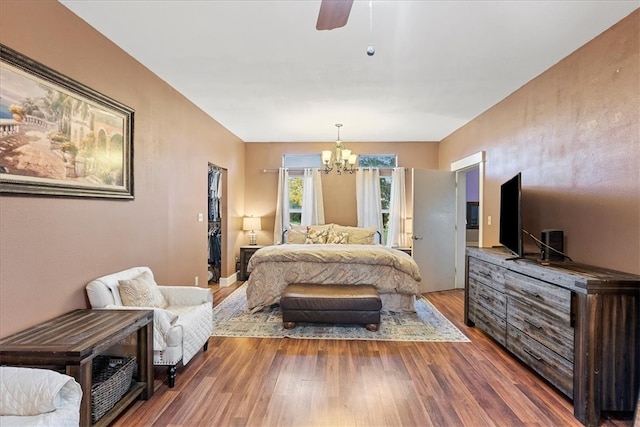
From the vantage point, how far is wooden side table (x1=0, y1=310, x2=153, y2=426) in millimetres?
1634

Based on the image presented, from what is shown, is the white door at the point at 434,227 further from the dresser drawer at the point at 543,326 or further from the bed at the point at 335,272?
the dresser drawer at the point at 543,326

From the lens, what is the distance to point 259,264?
4.04 m

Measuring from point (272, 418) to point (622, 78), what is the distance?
336cm

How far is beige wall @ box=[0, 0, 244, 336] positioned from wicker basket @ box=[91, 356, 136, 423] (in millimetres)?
479

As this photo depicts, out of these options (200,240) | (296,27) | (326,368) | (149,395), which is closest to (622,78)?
(296,27)

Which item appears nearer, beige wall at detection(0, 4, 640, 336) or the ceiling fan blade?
the ceiling fan blade

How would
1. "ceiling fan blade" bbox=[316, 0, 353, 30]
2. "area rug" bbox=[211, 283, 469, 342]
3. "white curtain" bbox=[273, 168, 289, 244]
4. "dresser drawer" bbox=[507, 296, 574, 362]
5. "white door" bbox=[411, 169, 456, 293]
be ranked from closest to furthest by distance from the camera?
"ceiling fan blade" bbox=[316, 0, 353, 30]
"dresser drawer" bbox=[507, 296, 574, 362]
"area rug" bbox=[211, 283, 469, 342]
"white door" bbox=[411, 169, 456, 293]
"white curtain" bbox=[273, 168, 289, 244]

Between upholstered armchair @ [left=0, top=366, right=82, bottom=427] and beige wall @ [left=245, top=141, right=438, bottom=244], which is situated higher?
beige wall @ [left=245, top=141, right=438, bottom=244]

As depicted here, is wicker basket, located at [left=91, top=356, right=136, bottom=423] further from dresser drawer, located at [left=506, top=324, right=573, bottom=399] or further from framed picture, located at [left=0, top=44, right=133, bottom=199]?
dresser drawer, located at [left=506, top=324, right=573, bottom=399]

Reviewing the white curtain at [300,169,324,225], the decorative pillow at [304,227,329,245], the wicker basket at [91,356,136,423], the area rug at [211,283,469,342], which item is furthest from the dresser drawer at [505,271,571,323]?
the white curtain at [300,169,324,225]

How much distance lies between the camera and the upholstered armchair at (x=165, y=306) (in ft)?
7.67

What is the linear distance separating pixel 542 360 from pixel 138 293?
3.16m

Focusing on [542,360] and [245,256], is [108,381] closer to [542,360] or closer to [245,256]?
[542,360]

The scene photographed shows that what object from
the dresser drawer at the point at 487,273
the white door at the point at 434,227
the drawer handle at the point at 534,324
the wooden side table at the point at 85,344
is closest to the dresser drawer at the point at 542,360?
the drawer handle at the point at 534,324
